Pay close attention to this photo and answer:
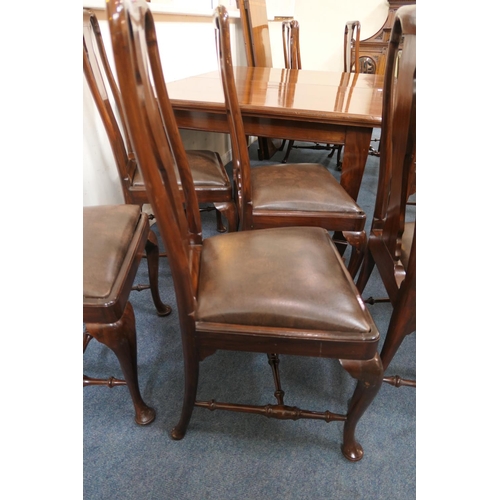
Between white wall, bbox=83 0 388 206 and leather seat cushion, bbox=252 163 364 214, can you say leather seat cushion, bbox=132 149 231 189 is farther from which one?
white wall, bbox=83 0 388 206

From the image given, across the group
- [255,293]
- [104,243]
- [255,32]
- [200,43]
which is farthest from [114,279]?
[255,32]

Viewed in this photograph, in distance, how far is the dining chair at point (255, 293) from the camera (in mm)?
630

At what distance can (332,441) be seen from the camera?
0.98m

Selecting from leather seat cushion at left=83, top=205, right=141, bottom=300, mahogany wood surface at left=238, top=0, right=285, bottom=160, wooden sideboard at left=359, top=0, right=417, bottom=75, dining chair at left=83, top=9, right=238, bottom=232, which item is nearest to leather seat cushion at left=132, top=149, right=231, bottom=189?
dining chair at left=83, top=9, right=238, bottom=232

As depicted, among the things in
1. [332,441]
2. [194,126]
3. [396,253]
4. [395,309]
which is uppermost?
[194,126]

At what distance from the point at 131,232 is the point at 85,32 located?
2.42ft

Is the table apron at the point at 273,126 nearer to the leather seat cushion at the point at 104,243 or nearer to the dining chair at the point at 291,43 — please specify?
the leather seat cushion at the point at 104,243

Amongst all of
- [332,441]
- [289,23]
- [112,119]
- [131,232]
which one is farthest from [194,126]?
[289,23]

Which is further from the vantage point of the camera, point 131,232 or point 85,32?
point 85,32

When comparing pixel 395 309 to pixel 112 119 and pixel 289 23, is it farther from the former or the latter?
pixel 289 23

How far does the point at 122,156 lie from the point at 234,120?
0.46m

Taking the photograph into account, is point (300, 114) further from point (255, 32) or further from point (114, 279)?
point (255, 32)

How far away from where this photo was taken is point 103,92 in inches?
49.4

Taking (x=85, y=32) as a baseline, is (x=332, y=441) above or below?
below
